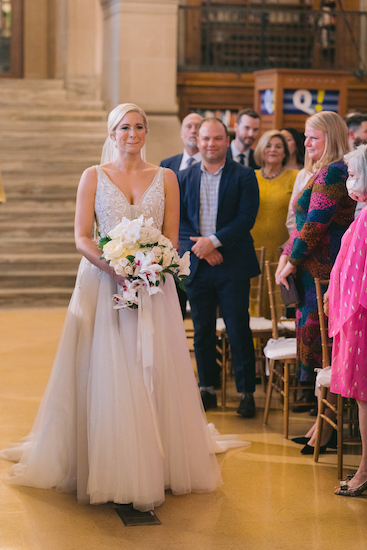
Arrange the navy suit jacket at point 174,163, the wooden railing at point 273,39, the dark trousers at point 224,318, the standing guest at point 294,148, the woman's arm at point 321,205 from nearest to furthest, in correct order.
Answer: the woman's arm at point 321,205
the dark trousers at point 224,318
the navy suit jacket at point 174,163
the standing guest at point 294,148
the wooden railing at point 273,39

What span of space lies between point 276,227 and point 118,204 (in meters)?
2.45

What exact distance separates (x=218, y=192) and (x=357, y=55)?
9080 millimetres

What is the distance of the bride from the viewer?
3.53 metres

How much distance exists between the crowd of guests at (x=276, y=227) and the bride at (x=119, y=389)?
0.76 m

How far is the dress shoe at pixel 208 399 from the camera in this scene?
17.0 ft

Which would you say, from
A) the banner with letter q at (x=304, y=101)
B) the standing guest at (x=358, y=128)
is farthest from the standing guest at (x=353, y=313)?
the banner with letter q at (x=304, y=101)

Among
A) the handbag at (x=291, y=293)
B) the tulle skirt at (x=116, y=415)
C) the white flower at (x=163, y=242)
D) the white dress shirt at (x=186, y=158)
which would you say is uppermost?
the white dress shirt at (x=186, y=158)

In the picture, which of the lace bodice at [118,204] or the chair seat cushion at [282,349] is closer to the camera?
the lace bodice at [118,204]

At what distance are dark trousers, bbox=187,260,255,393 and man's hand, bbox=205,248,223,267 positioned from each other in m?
0.06

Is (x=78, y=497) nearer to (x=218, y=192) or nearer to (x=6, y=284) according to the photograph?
(x=218, y=192)

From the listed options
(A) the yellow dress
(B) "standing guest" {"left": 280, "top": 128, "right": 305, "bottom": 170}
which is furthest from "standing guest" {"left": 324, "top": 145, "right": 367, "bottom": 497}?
(B) "standing guest" {"left": 280, "top": 128, "right": 305, "bottom": 170}

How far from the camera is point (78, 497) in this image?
3.62 metres

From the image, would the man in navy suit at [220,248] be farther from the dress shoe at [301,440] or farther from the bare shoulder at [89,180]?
the bare shoulder at [89,180]

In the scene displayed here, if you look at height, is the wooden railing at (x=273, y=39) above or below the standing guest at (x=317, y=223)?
above
